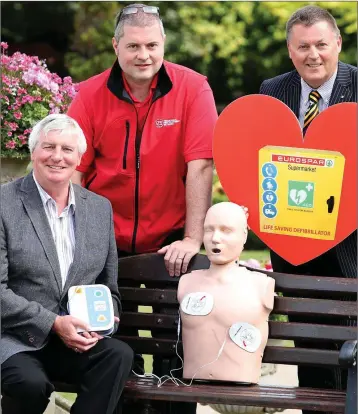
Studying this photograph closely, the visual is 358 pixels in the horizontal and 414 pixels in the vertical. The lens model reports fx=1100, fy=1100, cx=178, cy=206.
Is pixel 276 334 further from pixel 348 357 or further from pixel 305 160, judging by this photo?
pixel 305 160

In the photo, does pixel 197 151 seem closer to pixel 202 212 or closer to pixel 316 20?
pixel 202 212

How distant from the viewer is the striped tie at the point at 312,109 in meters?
4.76


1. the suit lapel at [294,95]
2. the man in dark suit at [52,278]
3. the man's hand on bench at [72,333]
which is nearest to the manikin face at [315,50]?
the suit lapel at [294,95]

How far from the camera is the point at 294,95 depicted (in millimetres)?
4805

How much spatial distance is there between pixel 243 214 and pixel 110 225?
562 mm

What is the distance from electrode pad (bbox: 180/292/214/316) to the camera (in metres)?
4.52

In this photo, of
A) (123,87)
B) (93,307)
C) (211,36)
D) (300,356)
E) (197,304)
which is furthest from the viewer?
(211,36)

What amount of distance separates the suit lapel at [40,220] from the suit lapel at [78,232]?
0.18ft

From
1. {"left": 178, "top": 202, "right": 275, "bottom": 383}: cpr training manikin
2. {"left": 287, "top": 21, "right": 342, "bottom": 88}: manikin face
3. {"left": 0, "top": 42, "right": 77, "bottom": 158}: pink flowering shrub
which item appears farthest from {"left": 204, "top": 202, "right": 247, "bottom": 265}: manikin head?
{"left": 0, "top": 42, "right": 77, "bottom": 158}: pink flowering shrub

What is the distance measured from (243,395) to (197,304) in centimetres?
44

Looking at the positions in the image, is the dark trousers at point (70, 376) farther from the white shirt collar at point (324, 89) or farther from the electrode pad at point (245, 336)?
the white shirt collar at point (324, 89)

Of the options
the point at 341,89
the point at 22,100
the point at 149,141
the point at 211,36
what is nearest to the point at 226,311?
the point at 149,141

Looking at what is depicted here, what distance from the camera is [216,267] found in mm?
4602

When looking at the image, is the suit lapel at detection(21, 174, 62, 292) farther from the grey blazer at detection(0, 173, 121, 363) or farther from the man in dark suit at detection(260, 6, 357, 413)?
the man in dark suit at detection(260, 6, 357, 413)
